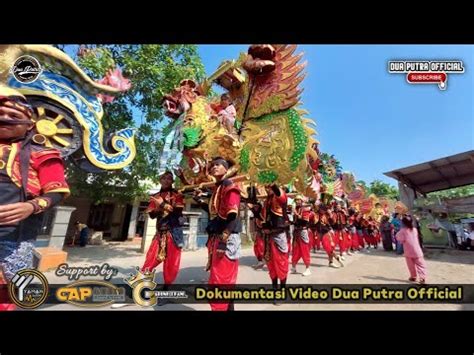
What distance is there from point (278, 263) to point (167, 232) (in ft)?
4.92

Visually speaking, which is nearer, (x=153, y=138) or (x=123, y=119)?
(x=123, y=119)

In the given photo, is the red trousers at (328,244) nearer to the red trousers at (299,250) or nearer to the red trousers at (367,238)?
the red trousers at (299,250)

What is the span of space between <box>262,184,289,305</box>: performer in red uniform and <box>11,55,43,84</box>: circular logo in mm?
2943

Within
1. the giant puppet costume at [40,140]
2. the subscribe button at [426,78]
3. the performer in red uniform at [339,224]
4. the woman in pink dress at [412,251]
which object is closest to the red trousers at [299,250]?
the woman in pink dress at [412,251]

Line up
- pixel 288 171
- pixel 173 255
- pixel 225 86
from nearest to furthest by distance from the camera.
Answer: pixel 173 255 < pixel 288 171 < pixel 225 86

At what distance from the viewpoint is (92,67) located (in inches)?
172

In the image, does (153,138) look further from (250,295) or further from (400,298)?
(400,298)

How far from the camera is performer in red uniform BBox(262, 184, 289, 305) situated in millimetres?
3365

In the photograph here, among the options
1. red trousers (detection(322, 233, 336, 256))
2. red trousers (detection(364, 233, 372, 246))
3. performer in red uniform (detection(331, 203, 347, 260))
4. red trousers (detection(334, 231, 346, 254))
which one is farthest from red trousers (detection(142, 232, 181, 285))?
red trousers (detection(364, 233, 372, 246))

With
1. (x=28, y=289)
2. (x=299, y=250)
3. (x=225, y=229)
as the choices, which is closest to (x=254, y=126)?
(x=225, y=229)

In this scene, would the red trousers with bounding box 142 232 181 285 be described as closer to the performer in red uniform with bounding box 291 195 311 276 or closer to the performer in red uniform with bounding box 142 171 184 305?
the performer in red uniform with bounding box 142 171 184 305

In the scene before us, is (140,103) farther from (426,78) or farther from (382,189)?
(382,189)

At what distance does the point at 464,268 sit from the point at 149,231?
298 inches

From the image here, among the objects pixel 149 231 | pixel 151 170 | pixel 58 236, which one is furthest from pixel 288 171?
pixel 149 231
